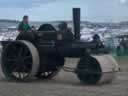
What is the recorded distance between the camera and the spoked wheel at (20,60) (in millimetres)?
13023

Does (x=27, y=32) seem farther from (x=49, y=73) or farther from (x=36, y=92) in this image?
(x=36, y=92)

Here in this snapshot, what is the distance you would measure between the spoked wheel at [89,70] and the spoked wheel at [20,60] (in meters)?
1.29

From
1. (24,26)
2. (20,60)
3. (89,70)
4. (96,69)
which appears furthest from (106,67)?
(24,26)

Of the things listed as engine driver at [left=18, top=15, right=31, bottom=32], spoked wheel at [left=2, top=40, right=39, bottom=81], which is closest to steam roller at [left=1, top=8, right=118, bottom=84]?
spoked wheel at [left=2, top=40, right=39, bottom=81]

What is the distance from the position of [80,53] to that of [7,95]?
3.32m

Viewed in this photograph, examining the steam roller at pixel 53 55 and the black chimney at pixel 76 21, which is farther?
the black chimney at pixel 76 21

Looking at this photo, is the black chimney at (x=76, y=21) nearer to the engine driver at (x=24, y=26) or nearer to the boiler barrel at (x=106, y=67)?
the boiler barrel at (x=106, y=67)

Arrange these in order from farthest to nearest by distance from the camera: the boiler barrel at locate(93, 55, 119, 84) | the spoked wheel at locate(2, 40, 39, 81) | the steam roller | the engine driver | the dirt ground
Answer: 1. the engine driver
2. the spoked wheel at locate(2, 40, 39, 81)
3. the steam roller
4. the boiler barrel at locate(93, 55, 119, 84)
5. the dirt ground

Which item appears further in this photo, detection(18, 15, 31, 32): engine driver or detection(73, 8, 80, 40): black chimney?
detection(18, 15, 31, 32): engine driver

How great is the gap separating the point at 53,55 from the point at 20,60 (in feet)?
3.14

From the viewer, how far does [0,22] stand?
2238cm

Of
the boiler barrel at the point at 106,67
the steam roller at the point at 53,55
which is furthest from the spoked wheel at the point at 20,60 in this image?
the boiler barrel at the point at 106,67

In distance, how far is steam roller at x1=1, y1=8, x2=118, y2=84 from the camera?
41.2 ft

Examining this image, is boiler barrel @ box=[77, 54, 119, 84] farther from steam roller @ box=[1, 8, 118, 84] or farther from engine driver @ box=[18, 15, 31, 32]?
engine driver @ box=[18, 15, 31, 32]
